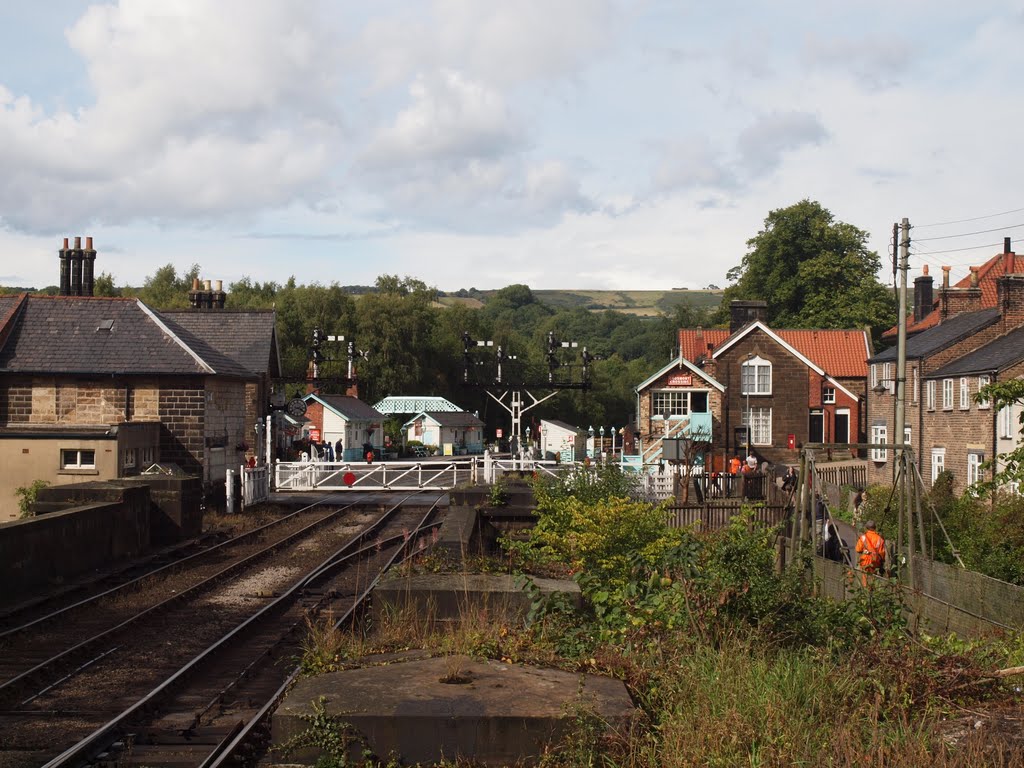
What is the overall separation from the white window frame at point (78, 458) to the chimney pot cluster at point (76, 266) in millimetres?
16782

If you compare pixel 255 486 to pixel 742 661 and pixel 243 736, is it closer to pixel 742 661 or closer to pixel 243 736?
pixel 243 736

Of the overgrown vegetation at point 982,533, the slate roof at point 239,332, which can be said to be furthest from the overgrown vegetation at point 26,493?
the overgrown vegetation at point 982,533

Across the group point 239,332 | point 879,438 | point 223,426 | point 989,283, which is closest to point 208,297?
point 239,332

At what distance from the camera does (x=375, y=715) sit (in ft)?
18.5

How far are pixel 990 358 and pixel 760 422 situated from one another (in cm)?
1851

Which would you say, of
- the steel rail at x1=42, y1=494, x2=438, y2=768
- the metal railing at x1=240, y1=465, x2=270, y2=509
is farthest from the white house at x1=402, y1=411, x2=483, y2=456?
the steel rail at x1=42, y1=494, x2=438, y2=768

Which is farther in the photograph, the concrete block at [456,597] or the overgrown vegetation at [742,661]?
the concrete block at [456,597]

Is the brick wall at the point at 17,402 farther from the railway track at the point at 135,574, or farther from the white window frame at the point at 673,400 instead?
the white window frame at the point at 673,400

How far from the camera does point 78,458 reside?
85.0 feet

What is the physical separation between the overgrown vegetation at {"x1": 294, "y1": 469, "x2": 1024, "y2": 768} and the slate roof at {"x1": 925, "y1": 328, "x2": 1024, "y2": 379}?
1109 inches

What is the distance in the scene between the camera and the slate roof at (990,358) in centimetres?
3506

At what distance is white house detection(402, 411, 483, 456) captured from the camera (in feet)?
268

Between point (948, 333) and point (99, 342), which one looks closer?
point (99, 342)

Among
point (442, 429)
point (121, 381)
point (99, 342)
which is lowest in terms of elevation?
point (442, 429)
